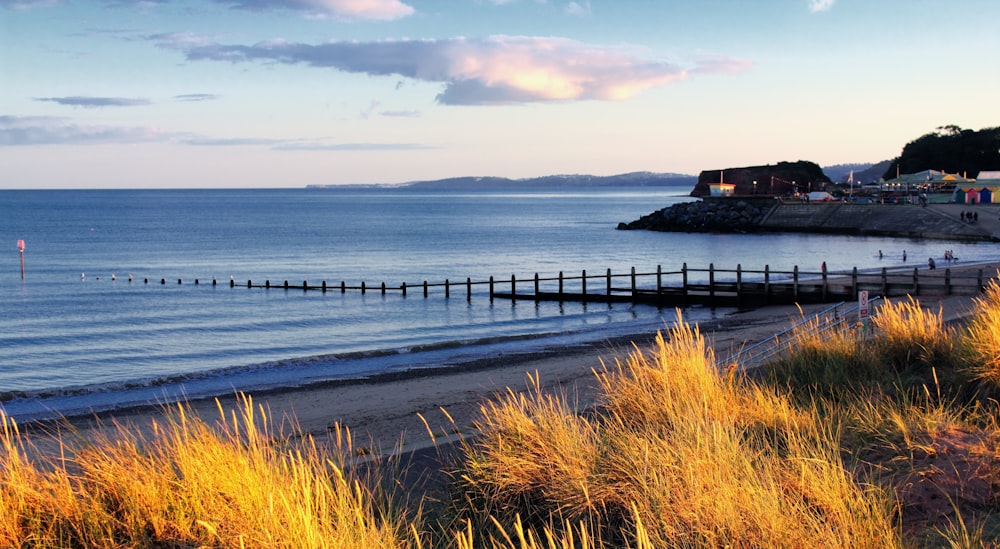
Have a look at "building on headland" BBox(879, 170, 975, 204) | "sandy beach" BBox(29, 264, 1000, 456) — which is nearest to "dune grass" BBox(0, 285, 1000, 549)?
"sandy beach" BBox(29, 264, 1000, 456)

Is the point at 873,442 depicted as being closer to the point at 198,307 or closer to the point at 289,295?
the point at 198,307

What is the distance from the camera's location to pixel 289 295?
41.5 meters

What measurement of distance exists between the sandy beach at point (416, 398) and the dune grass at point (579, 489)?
281cm

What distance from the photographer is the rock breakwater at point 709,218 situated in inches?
3834

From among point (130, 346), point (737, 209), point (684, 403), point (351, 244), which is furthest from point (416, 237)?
point (684, 403)

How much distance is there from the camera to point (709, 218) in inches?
3920

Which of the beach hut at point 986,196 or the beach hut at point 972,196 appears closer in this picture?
the beach hut at point 986,196

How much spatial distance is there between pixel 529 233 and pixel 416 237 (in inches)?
573

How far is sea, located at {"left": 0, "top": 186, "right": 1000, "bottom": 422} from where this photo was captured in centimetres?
2109

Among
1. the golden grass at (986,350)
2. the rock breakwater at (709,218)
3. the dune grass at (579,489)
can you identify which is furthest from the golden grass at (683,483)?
the rock breakwater at (709,218)

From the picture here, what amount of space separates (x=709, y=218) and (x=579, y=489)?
319 feet

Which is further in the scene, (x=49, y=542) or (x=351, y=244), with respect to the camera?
(x=351, y=244)

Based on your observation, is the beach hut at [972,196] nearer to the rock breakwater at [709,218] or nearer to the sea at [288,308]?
the sea at [288,308]

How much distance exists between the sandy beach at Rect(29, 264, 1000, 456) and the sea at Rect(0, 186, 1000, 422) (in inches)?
48.8
